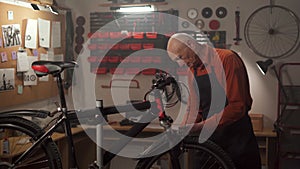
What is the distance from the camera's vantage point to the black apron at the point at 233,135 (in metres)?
2.70

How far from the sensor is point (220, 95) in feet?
8.85

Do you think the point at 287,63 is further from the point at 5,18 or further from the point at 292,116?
the point at 5,18

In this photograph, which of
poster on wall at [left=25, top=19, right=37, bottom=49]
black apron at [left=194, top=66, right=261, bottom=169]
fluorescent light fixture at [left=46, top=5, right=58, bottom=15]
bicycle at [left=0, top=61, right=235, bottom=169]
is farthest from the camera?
fluorescent light fixture at [left=46, top=5, right=58, bottom=15]

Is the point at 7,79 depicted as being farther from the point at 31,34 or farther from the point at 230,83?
the point at 230,83

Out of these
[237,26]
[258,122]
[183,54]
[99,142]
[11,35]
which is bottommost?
[258,122]

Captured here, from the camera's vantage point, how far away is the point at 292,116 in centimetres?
427

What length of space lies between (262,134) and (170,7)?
1634mm

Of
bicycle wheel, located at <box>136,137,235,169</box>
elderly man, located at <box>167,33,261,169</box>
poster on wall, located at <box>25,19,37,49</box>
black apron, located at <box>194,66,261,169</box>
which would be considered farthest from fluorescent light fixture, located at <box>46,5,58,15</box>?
bicycle wheel, located at <box>136,137,235,169</box>

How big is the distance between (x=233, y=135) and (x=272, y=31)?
6.40ft

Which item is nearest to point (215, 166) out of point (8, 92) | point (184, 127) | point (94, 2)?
point (184, 127)

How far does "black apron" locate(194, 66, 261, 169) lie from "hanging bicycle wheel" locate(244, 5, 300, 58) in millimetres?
1802

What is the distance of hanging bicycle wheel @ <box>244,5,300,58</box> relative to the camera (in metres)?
4.28

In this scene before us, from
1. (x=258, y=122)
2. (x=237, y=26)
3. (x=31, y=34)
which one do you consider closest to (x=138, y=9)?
(x=237, y=26)

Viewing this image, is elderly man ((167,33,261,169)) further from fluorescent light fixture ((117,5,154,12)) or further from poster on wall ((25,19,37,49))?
fluorescent light fixture ((117,5,154,12))
